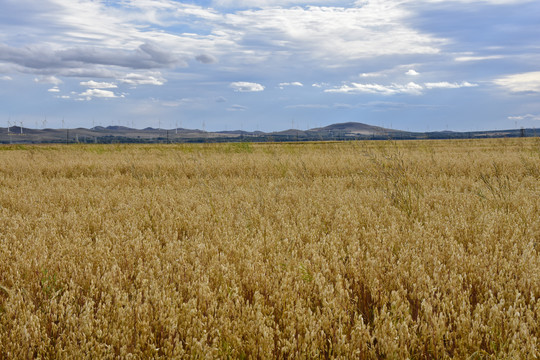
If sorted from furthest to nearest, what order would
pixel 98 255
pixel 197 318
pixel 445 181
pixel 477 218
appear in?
1. pixel 445 181
2. pixel 477 218
3. pixel 98 255
4. pixel 197 318

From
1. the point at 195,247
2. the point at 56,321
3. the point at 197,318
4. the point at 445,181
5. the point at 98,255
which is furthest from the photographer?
the point at 445,181

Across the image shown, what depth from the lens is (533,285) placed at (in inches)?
107

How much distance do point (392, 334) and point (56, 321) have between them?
222 cm

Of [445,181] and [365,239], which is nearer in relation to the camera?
[365,239]

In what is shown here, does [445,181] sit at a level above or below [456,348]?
above

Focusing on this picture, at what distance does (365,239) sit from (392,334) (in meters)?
1.75

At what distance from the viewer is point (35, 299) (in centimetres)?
269

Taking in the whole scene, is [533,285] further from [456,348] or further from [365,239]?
[365,239]

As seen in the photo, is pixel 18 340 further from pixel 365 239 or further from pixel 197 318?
pixel 365 239

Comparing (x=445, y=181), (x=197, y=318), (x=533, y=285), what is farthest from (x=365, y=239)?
(x=445, y=181)

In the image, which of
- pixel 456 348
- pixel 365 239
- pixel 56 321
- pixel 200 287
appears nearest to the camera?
pixel 456 348

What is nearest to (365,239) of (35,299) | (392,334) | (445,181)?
(392,334)

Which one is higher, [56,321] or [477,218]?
[477,218]

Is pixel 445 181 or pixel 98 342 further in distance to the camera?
pixel 445 181
